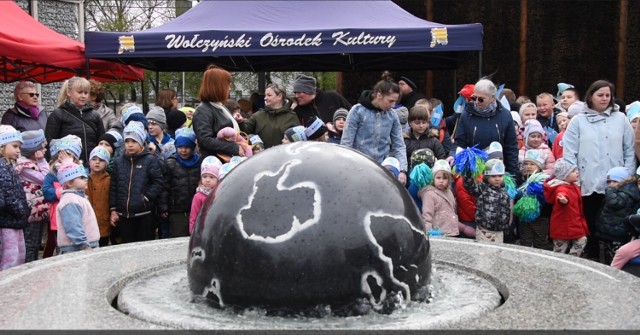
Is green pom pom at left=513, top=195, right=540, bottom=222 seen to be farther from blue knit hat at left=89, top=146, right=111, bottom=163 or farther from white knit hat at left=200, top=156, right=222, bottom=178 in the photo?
blue knit hat at left=89, top=146, right=111, bottom=163

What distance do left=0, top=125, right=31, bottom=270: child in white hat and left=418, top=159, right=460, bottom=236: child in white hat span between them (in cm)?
389

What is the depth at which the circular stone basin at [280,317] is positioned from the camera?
3461 millimetres

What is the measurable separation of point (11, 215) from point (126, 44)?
4722 millimetres

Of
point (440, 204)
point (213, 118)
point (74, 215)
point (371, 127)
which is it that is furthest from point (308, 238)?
point (213, 118)

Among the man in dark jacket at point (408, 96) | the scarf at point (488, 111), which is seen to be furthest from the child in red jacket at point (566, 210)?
the man in dark jacket at point (408, 96)

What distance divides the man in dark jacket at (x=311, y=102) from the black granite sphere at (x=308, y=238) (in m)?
5.94

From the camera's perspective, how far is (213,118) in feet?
26.6

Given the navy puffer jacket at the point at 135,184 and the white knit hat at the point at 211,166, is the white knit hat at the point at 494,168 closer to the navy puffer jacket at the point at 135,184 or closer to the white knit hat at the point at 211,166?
the white knit hat at the point at 211,166

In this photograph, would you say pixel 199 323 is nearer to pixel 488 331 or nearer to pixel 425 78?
pixel 488 331

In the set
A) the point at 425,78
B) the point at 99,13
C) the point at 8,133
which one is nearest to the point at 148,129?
the point at 8,133

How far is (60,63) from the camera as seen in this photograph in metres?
11.1

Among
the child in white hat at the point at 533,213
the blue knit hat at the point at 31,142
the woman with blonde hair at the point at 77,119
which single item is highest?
the woman with blonde hair at the point at 77,119

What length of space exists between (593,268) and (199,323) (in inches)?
101

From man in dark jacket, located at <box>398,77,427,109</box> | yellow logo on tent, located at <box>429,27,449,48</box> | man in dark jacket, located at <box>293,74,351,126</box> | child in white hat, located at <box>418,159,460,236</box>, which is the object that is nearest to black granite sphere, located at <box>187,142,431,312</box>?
child in white hat, located at <box>418,159,460,236</box>
